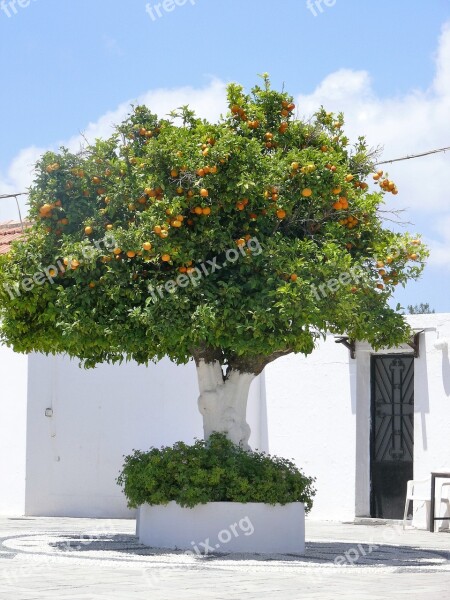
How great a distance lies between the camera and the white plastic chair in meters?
16.4

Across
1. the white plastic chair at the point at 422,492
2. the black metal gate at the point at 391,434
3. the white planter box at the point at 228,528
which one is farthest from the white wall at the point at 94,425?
the white planter box at the point at 228,528

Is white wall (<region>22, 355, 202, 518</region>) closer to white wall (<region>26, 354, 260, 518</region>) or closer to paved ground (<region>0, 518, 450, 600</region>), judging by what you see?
white wall (<region>26, 354, 260, 518</region>)

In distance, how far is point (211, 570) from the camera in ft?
34.0

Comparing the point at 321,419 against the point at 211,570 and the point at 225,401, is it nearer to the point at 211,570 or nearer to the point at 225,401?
the point at 225,401

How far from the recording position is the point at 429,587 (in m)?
9.30

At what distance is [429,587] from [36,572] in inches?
132

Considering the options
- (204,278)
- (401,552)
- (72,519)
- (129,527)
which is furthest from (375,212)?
(72,519)

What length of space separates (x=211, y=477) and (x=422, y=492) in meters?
5.74

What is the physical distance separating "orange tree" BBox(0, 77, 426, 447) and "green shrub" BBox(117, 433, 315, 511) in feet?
1.79

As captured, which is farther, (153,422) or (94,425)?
(153,422)

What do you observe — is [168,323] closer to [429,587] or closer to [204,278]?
[204,278]

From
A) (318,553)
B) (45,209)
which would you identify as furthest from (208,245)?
(318,553)

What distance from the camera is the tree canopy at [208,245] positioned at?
455 inches

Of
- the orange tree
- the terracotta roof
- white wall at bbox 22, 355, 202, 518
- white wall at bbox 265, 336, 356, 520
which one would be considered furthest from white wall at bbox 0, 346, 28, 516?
the orange tree
